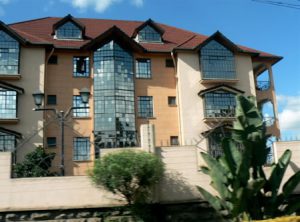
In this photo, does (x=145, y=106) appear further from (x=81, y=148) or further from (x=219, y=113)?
(x=81, y=148)

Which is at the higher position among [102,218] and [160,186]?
[160,186]

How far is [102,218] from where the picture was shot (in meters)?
18.5

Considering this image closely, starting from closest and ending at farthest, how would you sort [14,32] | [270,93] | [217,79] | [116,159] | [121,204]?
[116,159], [121,204], [14,32], [217,79], [270,93]

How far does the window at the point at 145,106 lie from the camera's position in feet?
110

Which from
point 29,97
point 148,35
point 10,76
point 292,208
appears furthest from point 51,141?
point 292,208

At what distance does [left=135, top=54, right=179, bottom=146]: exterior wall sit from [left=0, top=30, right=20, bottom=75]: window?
31.1 ft

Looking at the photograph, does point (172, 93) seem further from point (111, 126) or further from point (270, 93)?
point (270, 93)

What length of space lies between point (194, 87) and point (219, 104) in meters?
2.45

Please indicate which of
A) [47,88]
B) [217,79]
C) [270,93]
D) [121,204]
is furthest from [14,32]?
[270,93]

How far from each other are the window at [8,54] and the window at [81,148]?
6.88 m

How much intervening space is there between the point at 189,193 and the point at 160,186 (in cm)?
143

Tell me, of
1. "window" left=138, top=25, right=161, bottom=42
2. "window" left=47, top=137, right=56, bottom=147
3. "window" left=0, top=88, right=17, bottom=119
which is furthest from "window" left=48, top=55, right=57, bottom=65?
"window" left=138, top=25, right=161, bottom=42

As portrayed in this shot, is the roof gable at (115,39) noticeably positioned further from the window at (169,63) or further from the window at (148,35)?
the window at (169,63)

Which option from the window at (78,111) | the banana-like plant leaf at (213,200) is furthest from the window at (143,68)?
the banana-like plant leaf at (213,200)
